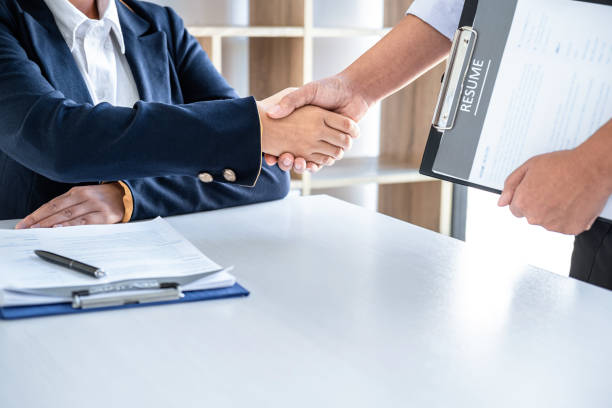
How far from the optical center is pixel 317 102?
4.81 ft

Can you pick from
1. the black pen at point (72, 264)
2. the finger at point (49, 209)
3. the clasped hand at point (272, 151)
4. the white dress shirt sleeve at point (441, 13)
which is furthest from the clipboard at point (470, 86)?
the finger at point (49, 209)

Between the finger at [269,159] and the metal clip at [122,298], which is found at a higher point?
the metal clip at [122,298]

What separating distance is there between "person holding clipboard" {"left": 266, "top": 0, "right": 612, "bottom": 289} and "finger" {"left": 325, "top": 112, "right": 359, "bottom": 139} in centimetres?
5

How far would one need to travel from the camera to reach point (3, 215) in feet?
4.85

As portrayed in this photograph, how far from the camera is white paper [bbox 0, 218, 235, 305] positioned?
858 millimetres

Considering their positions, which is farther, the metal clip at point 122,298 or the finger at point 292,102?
the finger at point 292,102

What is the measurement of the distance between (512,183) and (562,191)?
8 centimetres

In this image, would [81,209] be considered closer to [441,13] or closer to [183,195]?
[183,195]

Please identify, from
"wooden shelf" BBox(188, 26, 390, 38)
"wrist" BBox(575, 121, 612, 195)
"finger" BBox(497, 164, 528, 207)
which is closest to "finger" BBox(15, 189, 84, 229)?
"finger" BBox(497, 164, 528, 207)

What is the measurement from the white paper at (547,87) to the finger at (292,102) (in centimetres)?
45

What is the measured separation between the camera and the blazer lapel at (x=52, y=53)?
1.44 m

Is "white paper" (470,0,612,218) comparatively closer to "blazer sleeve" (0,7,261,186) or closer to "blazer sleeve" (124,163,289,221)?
"blazer sleeve" (0,7,261,186)

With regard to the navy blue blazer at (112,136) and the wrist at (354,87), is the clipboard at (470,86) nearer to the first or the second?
the navy blue blazer at (112,136)

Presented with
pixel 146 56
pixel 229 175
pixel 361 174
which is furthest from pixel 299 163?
pixel 361 174
